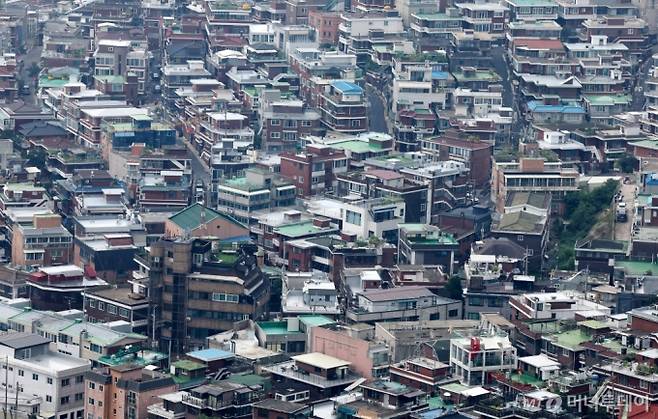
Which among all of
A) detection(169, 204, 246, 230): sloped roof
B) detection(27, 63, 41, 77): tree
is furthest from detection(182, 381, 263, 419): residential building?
detection(27, 63, 41, 77): tree

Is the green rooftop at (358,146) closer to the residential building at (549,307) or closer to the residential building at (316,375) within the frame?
the residential building at (549,307)

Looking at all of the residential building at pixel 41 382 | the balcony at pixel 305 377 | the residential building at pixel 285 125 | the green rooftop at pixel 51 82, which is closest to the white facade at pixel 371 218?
the residential building at pixel 285 125

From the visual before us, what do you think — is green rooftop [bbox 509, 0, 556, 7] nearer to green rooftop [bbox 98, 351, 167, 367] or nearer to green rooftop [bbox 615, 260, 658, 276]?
green rooftop [bbox 615, 260, 658, 276]

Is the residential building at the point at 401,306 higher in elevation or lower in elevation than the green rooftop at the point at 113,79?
lower

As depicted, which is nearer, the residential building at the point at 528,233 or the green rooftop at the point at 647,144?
the residential building at the point at 528,233

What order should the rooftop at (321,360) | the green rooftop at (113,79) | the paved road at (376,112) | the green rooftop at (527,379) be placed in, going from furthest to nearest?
the green rooftop at (113,79) → the paved road at (376,112) → the rooftop at (321,360) → the green rooftop at (527,379)

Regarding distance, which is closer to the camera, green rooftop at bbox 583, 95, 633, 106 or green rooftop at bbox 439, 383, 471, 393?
green rooftop at bbox 439, 383, 471, 393
